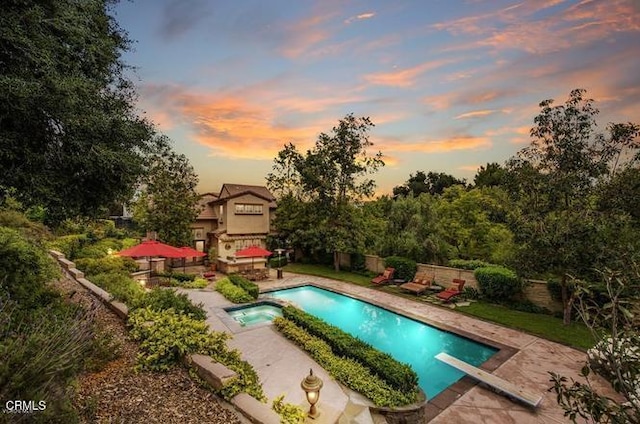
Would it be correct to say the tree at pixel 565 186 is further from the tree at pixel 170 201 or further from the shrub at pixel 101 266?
the tree at pixel 170 201

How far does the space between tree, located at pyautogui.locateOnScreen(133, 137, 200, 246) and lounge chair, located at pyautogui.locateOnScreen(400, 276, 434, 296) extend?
17.9 metres

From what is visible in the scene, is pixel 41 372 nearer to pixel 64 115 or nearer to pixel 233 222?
pixel 64 115

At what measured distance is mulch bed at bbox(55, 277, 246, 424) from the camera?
4.74 meters

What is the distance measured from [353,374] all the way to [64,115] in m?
9.84

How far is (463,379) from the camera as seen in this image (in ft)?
31.3

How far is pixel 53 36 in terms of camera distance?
22.0ft

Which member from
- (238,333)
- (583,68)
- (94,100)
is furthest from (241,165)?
(583,68)

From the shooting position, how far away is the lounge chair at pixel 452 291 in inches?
683

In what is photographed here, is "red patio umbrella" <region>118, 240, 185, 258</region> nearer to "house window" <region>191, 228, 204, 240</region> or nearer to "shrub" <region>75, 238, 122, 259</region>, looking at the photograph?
"shrub" <region>75, 238, 122, 259</region>

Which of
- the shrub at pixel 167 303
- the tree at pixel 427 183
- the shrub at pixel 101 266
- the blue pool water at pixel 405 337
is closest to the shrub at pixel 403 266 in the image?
the blue pool water at pixel 405 337

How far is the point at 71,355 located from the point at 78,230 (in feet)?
94.2

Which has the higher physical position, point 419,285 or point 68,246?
point 68,246

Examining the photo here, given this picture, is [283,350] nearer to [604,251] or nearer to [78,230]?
[604,251]

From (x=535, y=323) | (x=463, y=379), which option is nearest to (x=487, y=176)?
(x=535, y=323)
